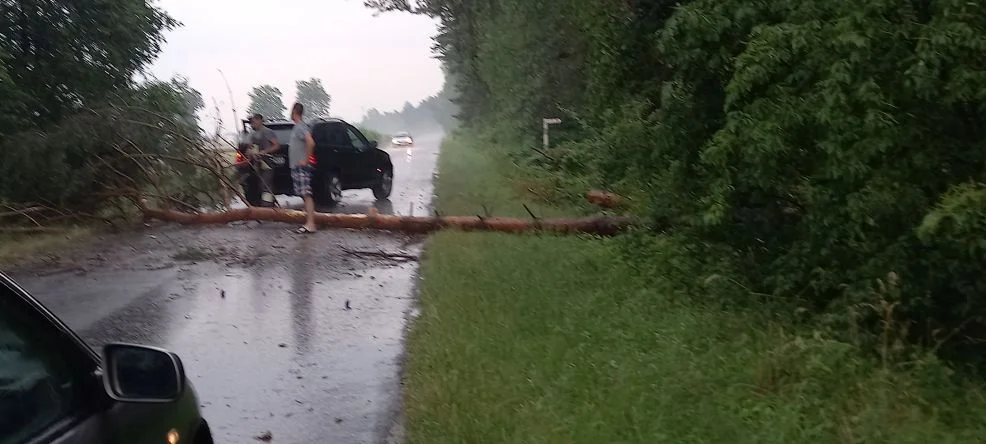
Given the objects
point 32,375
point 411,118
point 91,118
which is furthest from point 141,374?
point 411,118

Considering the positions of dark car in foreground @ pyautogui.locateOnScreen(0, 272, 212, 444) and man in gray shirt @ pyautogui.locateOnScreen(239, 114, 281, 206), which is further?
man in gray shirt @ pyautogui.locateOnScreen(239, 114, 281, 206)

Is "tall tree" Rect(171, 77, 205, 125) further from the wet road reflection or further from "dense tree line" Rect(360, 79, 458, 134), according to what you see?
"dense tree line" Rect(360, 79, 458, 134)

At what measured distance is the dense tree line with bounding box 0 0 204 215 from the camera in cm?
1315

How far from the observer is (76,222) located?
1346 cm

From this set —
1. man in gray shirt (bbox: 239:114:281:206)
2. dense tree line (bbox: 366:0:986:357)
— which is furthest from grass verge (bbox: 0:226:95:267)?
dense tree line (bbox: 366:0:986:357)

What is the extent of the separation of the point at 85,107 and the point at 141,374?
45.4 feet

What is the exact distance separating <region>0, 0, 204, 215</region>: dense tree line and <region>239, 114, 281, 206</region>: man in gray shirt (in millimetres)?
1066

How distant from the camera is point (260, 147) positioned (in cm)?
1523

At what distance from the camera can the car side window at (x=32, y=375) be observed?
2.13m

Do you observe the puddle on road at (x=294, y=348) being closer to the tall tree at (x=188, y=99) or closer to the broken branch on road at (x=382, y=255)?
the broken branch on road at (x=382, y=255)

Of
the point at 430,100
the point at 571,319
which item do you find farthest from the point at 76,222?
the point at 430,100

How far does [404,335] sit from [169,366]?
485 centimetres

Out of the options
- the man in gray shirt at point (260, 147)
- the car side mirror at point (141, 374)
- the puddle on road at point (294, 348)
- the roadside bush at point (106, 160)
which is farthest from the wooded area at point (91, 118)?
the car side mirror at point (141, 374)

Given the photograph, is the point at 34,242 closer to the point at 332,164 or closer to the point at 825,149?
the point at 332,164
